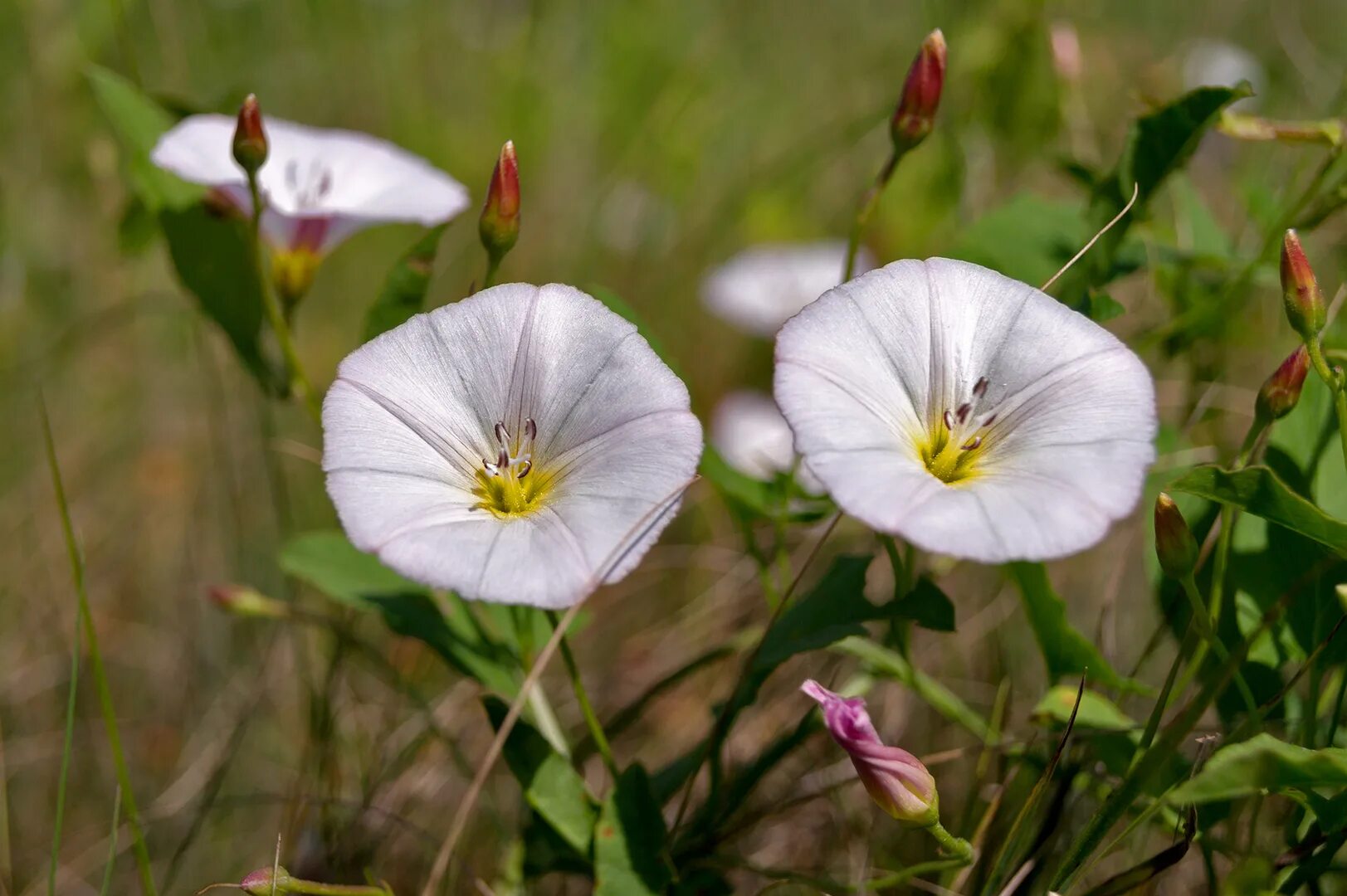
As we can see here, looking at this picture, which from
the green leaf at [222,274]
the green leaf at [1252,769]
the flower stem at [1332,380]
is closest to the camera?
the green leaf at [1252,769]

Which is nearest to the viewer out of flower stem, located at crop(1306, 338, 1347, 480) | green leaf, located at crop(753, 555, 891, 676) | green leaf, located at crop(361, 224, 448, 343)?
flower stem, located at crop(1306, 338, 1347, 480)

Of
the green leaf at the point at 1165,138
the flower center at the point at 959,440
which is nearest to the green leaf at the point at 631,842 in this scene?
the flower center at the point at 959,440

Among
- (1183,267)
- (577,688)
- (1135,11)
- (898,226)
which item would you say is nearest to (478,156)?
(898,226)

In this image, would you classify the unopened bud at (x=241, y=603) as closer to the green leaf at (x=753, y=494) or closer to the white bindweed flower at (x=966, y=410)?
the green leaf at (x=753, y=494)

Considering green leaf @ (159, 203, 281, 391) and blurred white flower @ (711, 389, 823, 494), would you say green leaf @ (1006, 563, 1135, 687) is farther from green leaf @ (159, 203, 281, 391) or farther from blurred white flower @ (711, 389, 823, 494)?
blurred white flower @ (711, 389, 823, 494)

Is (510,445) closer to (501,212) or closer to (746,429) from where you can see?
(501,212)

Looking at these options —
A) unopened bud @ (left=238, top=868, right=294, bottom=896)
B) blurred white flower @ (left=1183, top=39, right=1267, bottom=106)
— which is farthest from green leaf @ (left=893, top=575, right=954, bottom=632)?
blurred white flower @ (left=1183, top=39, right=1267, bottom=106)
